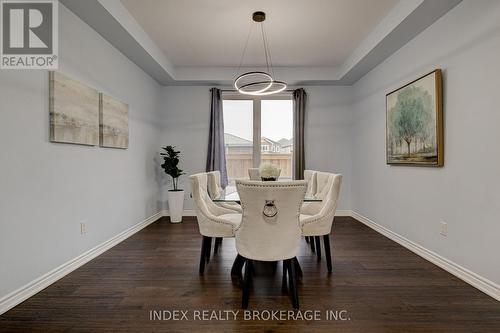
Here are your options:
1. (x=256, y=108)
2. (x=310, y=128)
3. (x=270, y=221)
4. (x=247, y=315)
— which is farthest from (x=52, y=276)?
(x=310, y=128)

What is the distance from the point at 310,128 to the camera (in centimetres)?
524

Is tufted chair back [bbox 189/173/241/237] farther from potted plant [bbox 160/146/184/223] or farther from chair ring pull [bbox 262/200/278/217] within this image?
potted plant [bbox 160/146/184/223]

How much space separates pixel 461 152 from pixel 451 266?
3.54 feet

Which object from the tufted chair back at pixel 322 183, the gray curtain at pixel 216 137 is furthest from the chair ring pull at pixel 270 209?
the gray curtain at pixel 216 137

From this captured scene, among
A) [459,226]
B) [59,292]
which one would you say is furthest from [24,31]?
[459,226]

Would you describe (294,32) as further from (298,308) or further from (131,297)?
(131,297)

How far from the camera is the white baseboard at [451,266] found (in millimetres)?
2095

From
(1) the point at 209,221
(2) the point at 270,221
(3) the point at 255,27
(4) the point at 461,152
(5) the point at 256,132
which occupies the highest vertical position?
(3) the point at 255,27

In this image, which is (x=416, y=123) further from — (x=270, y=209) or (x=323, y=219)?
(x=270, y=209)

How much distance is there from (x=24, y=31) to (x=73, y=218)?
1.70 meters

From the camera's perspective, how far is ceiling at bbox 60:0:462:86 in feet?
9.28

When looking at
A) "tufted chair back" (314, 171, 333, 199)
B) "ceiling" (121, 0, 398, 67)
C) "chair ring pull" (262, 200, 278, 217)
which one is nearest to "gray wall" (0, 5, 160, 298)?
"ceiling" (121, 0, 398, 67)

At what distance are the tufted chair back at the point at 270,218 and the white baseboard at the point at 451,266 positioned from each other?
161 centimetres

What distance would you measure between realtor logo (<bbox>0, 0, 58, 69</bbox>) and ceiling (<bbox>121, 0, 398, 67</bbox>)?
79 cm
